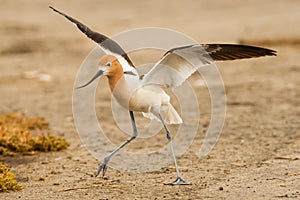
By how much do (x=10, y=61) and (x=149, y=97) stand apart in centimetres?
861

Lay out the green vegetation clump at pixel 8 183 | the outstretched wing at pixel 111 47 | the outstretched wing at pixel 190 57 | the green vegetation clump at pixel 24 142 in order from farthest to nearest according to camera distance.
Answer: the green vegetation clump at pixel 24 142
the outstretched wing at pixel 111 47
the green vegetation clump at pixel 8 183
the outstretched wing at pixel 190 57

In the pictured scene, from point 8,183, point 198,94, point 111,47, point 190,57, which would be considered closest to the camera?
point 190,57

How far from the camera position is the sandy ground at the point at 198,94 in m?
5.94

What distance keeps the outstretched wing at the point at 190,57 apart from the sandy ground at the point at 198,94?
38.7 inches

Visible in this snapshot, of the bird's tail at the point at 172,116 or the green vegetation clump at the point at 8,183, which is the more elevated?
the bird's tail at the point at 172,116

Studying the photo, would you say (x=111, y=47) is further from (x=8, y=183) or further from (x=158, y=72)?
(x=8, y=183)

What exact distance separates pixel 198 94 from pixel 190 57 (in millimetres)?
4971

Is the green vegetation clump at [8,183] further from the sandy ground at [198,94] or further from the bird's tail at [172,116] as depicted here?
the bird's tail at [172,116]

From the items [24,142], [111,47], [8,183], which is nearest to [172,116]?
[111,47]

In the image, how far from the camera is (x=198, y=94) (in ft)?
34.7

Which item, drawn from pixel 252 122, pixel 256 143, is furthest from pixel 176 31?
pixel 256 143

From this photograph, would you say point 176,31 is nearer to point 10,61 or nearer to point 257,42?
point 257,42

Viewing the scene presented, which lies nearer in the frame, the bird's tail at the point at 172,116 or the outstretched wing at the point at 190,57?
the outstretched wing at the point at 190,57

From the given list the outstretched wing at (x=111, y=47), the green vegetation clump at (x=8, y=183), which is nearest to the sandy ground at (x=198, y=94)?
the green vegetation clump at (x=8, y=183)
